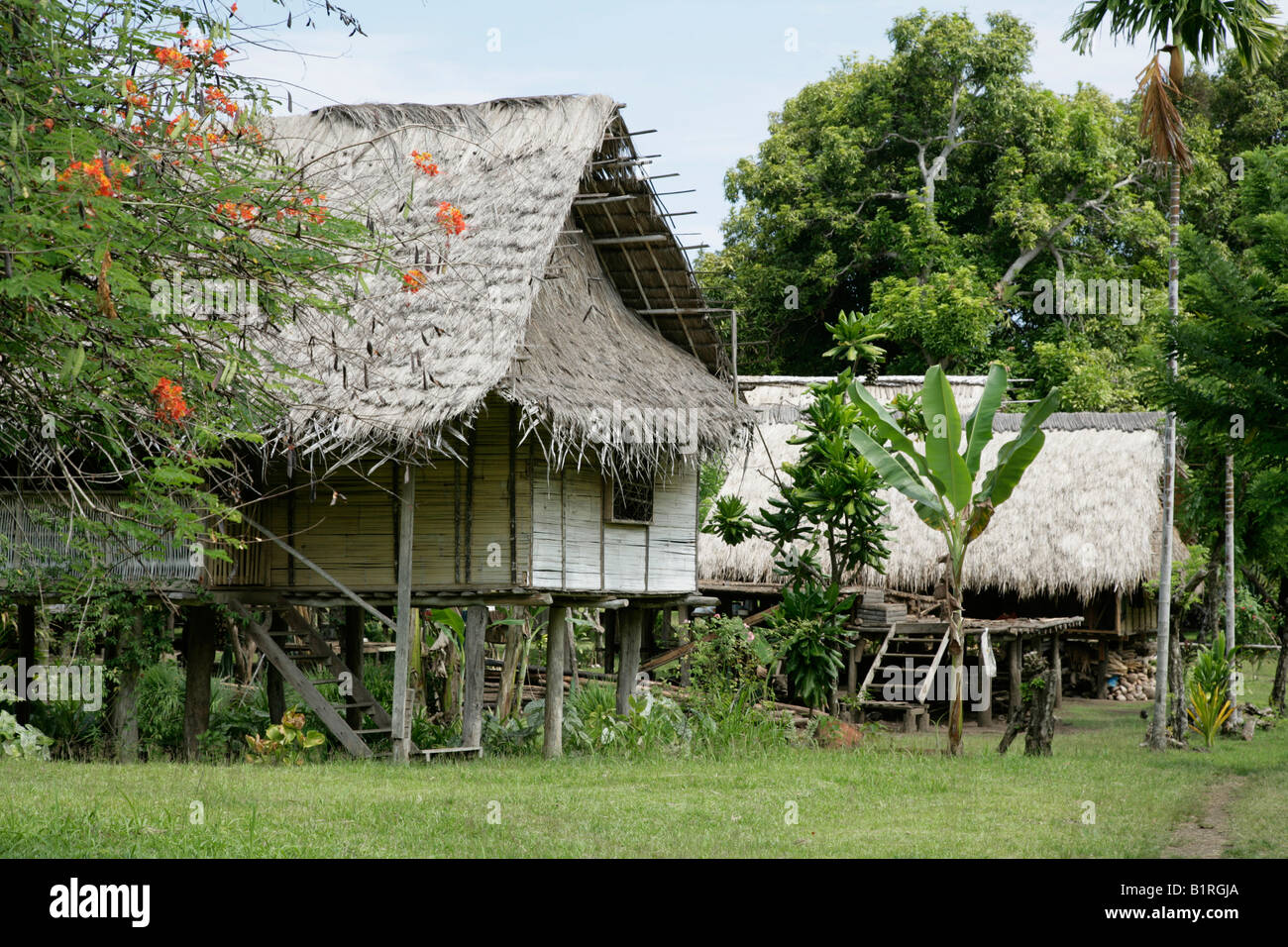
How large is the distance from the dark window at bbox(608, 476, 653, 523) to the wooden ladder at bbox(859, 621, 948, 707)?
3.95 meters

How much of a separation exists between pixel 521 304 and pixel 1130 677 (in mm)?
14772

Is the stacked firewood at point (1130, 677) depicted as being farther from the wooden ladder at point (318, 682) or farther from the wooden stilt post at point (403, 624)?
the wooden stilt post at point (403, 624)

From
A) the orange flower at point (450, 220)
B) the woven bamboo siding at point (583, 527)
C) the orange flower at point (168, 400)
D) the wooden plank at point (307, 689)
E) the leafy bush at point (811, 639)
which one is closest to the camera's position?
the orange flower at point (168, 400)

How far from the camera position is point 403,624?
12.2 metres

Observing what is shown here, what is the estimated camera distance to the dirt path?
26.7 ft

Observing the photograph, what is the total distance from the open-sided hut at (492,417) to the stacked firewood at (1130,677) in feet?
34.6

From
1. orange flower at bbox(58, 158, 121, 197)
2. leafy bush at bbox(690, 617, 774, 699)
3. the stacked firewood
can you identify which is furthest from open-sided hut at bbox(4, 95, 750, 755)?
the stacked firewood

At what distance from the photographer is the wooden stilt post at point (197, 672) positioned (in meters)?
13.9

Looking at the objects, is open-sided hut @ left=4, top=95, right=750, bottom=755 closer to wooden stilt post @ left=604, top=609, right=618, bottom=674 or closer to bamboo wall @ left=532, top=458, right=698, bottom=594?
bamboo wall @ left=532, top=458, right=698, bottom=594

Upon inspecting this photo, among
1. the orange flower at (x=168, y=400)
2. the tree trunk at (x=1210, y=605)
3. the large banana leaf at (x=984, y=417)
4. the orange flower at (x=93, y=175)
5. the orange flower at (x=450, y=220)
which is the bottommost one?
the tree trunk at (x=1210, y=605)

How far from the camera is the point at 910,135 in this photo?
2839cm

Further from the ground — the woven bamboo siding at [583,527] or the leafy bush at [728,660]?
the woven bamboo siding at [583,527]

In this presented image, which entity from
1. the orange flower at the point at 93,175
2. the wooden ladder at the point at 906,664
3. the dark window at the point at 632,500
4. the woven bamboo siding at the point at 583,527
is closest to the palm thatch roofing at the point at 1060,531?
the wooden ladder at the point at 906,664
